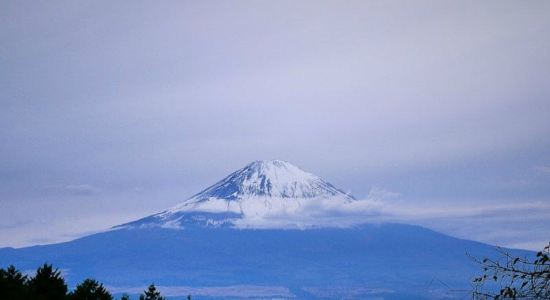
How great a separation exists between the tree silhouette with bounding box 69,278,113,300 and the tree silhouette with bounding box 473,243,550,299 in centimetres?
2020

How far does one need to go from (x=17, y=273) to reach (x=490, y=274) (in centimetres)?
2105

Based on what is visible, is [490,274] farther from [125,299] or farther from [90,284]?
[125,299]

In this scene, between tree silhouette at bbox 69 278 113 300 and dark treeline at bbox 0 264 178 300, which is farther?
tree silhouette at bbox 69 278 113 300

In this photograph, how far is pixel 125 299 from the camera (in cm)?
3956

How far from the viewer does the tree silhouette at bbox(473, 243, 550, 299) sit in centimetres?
653

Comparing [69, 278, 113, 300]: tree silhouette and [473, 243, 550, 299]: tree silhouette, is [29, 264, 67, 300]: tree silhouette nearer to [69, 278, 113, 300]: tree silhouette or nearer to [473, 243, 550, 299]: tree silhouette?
[69, 278, 113, 300]: tree silhouette

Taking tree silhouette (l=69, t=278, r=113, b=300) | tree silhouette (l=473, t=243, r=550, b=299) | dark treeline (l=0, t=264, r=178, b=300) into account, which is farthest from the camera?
tree silhouette (l=69, t=278, r=113, b=300)

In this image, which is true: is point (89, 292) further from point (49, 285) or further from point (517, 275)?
point (517, 275)

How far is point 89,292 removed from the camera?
84.4ft

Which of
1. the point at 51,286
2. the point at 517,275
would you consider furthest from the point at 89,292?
the point at 517,275

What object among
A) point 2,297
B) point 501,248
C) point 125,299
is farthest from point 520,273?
point 125,299

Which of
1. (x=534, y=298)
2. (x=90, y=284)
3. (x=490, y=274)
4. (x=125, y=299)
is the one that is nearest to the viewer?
(x=534, y=298)

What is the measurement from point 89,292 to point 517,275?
2111cm

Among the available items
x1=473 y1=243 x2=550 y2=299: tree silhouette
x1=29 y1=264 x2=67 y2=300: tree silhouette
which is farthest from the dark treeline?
x1=473 y1=243 x2=550 y2=299: tree silhouette
